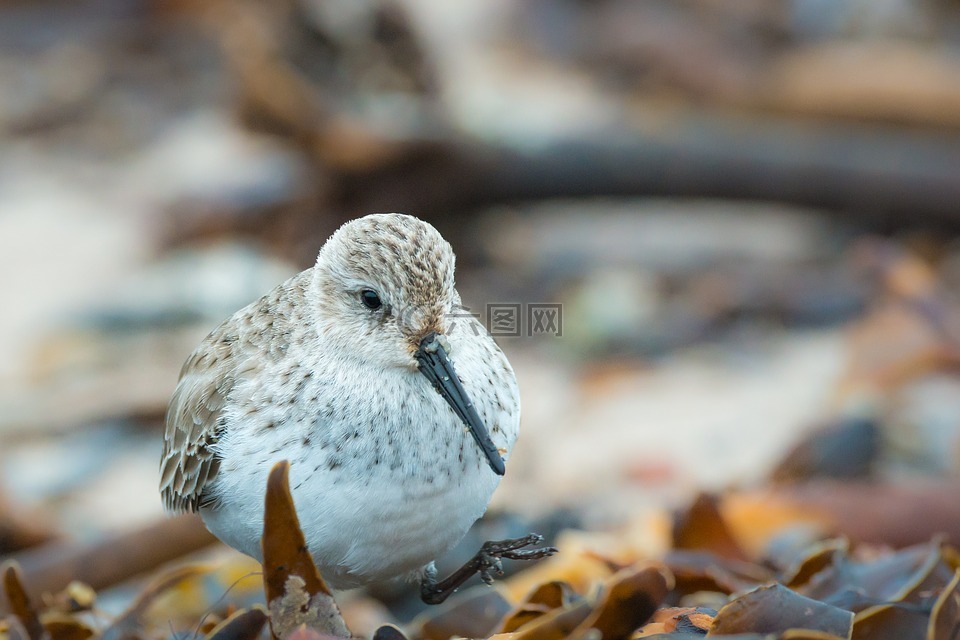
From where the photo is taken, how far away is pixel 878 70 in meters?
8.88

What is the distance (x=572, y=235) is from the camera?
903 cm

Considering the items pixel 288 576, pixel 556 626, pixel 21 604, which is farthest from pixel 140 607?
pixel 556 626

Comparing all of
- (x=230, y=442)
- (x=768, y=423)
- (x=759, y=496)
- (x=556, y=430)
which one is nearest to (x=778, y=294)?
(x=768, y=423)

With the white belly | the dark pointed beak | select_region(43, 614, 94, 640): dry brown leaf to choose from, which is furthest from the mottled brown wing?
the dark pointed beak

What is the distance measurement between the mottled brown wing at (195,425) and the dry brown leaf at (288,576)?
0.47 metres

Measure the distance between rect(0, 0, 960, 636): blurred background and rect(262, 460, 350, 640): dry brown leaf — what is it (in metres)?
1.46

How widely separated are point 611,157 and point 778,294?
157 cm

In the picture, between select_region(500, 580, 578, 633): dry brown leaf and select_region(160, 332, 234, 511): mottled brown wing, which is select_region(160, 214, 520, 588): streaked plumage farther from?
select_region(500, 580, 578, 633): dry brown leaf

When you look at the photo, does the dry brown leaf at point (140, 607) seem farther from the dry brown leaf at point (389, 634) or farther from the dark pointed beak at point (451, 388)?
the dark pointed beak at point (451, 388)

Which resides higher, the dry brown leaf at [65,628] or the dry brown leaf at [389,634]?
the dry brown leaf at [389,634]

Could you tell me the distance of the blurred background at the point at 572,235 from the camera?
18.2ft

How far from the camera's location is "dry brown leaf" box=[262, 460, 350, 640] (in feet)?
8.27

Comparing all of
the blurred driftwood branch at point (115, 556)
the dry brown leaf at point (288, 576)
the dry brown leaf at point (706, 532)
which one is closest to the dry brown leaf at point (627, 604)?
the dry brown leaf at point (288, 576)

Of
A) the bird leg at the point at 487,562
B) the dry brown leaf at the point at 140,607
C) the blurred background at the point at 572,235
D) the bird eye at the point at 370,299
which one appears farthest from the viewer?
the blurred background at the point at 572,235
